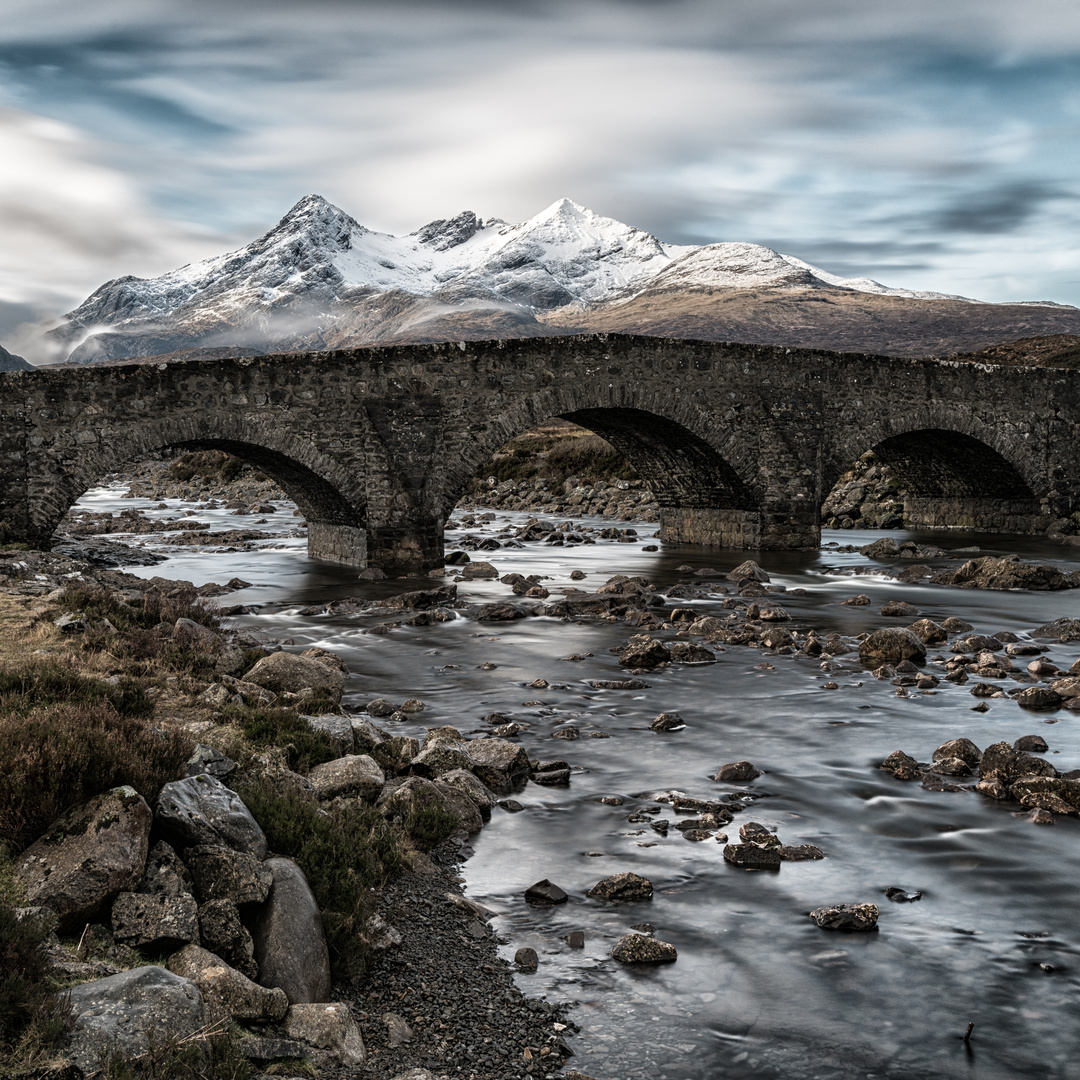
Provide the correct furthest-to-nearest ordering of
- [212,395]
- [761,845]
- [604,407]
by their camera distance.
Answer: [604,407]
[212,395]
[761,845]

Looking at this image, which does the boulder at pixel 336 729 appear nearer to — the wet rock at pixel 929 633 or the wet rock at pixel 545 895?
the wet rock at pixel 545 895

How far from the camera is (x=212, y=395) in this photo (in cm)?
1966

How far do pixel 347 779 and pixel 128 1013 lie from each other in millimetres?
3456

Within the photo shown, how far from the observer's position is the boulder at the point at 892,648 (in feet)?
43.1

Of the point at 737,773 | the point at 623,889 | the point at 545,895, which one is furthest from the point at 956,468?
the point at 545,895

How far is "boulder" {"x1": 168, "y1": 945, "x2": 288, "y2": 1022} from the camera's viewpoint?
412 cm

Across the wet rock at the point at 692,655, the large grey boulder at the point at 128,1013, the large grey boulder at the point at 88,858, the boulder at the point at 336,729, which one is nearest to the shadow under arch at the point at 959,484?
the wet rock at the point at 692,655

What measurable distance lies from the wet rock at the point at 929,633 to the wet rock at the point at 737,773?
22.4ft

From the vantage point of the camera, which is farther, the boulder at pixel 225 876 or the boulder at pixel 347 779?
the boulder at pixel 347 779

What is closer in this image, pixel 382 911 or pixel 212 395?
pixel 382 911

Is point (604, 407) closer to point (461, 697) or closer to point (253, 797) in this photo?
point (461, 697)

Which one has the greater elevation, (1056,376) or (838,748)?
(1056,376)

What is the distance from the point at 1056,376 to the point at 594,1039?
31971 millimetres

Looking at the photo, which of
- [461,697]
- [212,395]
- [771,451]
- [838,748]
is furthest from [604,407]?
[838,748]
